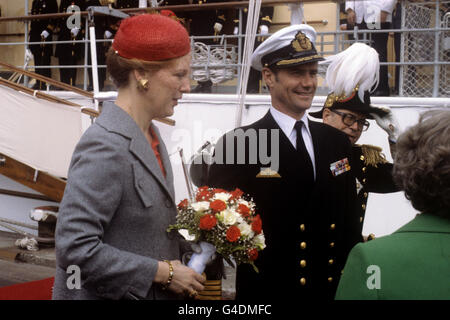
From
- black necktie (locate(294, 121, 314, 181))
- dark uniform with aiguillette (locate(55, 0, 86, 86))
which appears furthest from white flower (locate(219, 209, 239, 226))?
dark uniform with aiguillette (locate(55, 0, 86, 86))

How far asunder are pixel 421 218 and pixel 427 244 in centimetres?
8

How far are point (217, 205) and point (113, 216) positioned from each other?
37cm

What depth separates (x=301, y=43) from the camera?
223cm

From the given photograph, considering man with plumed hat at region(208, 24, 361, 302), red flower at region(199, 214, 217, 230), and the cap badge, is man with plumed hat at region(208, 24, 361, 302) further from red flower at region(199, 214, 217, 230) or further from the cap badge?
red flower at region(199, 214, 217, 230)

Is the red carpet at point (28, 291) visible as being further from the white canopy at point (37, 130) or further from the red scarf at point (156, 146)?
the white canopy at point (37, 130)

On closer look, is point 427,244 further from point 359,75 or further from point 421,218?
point 359,75

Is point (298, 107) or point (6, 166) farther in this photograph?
point (6, 166)

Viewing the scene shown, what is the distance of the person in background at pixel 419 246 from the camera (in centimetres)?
123

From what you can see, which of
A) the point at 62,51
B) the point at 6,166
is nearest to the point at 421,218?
the point at 6,166

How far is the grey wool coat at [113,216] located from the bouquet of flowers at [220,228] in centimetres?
8

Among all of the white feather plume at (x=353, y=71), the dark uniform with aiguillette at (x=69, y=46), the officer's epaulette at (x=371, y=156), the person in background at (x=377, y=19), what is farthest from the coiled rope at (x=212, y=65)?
the officer's epaulette at (x=371, y=156)

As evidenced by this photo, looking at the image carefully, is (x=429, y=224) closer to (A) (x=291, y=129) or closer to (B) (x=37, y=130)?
(A) (x=291, y=129)

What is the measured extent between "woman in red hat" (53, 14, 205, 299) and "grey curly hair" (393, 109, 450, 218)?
713 millimetres
